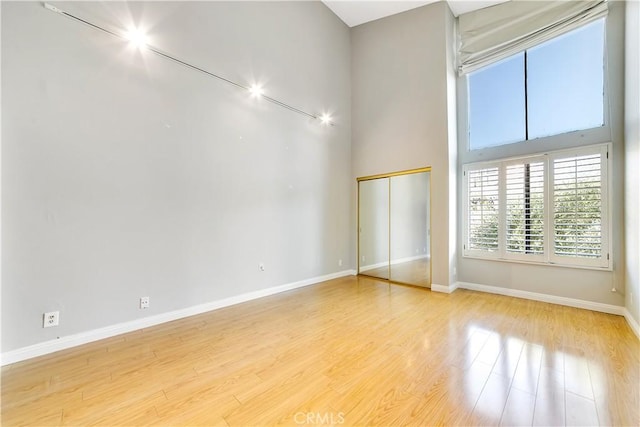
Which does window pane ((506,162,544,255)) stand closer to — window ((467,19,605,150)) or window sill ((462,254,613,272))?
window sill ((462,254,613,272))

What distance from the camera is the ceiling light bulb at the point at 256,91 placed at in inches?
157

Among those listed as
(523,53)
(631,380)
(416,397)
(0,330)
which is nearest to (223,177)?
(0,330)

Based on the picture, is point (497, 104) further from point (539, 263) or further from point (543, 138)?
point (539, 263)

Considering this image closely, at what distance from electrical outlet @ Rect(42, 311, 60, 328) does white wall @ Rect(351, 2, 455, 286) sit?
484cm

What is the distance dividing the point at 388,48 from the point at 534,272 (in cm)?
469

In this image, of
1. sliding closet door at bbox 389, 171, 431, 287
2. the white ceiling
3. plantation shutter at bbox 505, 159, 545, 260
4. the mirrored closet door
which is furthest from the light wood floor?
the white ceiling

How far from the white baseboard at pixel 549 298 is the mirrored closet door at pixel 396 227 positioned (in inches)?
31.3

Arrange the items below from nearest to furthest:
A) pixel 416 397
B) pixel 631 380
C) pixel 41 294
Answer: pixel 416 397
pixel 631 380
pixel 41 294

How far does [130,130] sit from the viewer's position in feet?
9.31

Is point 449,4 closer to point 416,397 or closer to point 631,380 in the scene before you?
point 631,380

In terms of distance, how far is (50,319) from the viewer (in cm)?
238

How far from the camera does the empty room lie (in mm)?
1973

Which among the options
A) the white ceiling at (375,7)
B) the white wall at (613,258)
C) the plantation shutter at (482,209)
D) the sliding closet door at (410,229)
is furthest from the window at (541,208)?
the white ceiling at (375,7)

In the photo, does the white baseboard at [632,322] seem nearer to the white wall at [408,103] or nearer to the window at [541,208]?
the window at [541,208]
